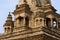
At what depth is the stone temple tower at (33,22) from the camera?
79.0 feet

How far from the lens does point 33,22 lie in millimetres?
25328

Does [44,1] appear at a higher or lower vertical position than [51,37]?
higher

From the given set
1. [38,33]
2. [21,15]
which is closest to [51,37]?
[38,33]

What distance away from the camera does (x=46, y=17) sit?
2567 cm

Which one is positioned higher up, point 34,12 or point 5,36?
point 34,12

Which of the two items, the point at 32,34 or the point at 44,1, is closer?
the point at 32,34

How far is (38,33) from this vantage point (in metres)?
23.9

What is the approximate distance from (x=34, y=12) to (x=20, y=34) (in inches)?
91.6

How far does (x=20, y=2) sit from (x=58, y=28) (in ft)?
12.3

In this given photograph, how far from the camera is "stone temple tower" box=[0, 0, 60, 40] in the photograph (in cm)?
2409

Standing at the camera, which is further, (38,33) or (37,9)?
(37,9)

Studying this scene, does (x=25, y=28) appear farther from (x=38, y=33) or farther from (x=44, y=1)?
(x=44, y=1)

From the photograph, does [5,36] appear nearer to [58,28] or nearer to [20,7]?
[20,7]

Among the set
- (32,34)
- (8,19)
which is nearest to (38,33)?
(32,34)
